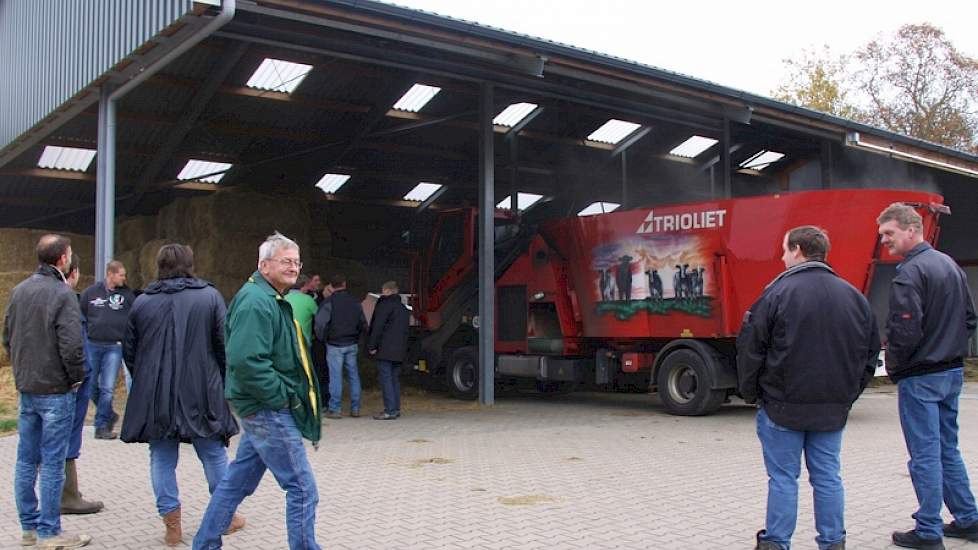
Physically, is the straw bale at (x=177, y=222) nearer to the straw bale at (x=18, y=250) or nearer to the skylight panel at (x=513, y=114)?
the straw bale at (x=18, y=250)

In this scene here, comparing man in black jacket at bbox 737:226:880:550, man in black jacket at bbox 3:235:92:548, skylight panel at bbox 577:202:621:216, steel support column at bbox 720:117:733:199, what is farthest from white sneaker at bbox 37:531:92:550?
skylight panel at bbox 577:202:621:216

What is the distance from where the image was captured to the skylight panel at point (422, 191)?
20.3 meters

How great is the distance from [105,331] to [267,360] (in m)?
5.64

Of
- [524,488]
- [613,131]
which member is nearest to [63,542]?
[524,488]

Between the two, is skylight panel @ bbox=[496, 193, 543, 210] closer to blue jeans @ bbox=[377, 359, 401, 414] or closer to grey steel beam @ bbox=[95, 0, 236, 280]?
blue jeans @ bbox=[377, 359, 401, 414]

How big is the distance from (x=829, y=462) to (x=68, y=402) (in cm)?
436

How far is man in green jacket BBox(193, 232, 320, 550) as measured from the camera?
4.21 metres

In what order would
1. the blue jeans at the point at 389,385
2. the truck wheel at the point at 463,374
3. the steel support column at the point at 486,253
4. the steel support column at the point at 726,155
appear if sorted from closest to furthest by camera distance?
1. the blue jeans at the point at 389,385
2. the steel support column at the point at 486,253
3. the truck wheel at the point at 463,374
4. the steel support column at the point at 726,155

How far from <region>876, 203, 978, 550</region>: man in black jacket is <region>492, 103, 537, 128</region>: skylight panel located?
1130cm

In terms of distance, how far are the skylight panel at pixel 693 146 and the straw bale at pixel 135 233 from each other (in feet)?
35.2

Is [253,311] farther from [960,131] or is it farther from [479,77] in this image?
[960,131]

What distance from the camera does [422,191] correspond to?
20.7 m

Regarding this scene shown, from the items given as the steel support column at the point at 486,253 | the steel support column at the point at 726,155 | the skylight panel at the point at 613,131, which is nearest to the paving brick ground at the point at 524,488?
the steel support column at the point at 486,253

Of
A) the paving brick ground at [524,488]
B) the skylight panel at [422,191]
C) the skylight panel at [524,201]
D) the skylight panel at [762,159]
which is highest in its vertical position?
the skylight panel at [762,159]
